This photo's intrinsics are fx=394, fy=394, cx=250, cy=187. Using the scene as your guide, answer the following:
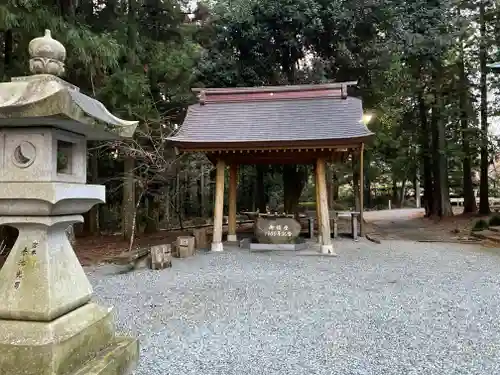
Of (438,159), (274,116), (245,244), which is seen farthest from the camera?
(438,159)

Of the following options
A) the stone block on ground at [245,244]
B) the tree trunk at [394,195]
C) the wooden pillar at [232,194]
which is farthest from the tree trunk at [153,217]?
the tree trunk at [394,195]

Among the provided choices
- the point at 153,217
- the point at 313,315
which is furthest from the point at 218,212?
the point at 153,217

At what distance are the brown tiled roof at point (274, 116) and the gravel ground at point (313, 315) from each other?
2.54 meters

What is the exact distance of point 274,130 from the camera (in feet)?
27.4

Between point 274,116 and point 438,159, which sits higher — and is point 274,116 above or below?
above

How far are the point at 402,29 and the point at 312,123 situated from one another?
18.3 ft

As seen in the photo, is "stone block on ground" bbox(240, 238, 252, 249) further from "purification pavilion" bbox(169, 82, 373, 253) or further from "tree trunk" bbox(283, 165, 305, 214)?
"tree trunk" bbox(283, 165, 305, 214)

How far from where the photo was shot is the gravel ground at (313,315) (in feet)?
10.4

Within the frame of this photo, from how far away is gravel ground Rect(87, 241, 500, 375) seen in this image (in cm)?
316

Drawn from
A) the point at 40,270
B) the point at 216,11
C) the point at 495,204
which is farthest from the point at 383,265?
the point at 495,204

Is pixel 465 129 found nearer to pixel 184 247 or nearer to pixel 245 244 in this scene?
pixel 245 244

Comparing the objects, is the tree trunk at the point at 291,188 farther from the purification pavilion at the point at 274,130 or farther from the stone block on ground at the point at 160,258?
the stone block on ground at the point at 160,258

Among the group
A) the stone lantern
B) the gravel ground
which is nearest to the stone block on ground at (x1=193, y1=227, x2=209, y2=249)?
the gravel ground

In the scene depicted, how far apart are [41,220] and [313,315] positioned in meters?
3.07
